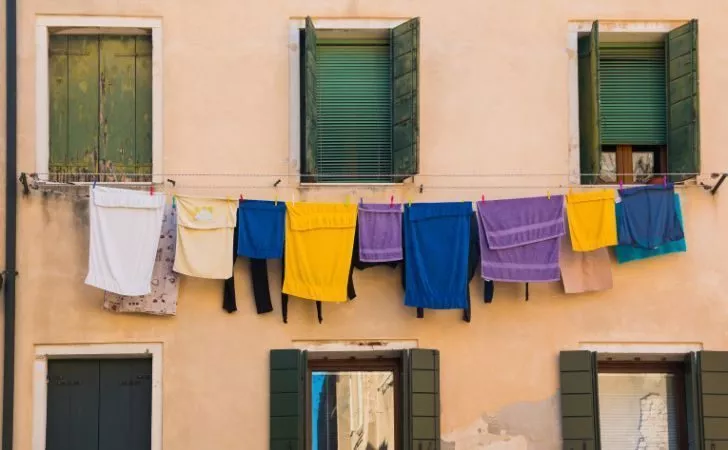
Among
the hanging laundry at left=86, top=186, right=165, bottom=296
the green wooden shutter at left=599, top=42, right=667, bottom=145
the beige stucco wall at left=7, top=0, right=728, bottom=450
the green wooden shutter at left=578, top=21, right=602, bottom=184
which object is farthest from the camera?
the green wooden shutter at left=599, top=42, right=667, bottom=145

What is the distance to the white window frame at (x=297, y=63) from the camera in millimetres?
14102

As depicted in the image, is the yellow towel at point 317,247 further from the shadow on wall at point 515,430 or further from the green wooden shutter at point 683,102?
the green wooden shutter at point 683,102

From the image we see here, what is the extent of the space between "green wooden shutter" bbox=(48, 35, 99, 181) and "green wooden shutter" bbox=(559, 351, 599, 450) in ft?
15.6

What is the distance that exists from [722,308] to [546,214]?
1871 mm

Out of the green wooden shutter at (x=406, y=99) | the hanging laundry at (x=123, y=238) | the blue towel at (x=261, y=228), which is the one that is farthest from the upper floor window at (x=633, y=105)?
the hanging laundry at (x=123, y=238)

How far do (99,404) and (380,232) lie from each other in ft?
9.83

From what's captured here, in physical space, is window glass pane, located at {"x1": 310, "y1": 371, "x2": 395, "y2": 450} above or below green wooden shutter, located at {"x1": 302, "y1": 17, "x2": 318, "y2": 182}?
below

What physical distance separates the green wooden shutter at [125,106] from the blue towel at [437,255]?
2.61 meters

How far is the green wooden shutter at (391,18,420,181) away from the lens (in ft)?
45.7

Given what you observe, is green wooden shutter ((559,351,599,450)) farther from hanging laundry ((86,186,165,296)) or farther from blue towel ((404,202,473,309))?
hanging laundry ((86,186,165,296))

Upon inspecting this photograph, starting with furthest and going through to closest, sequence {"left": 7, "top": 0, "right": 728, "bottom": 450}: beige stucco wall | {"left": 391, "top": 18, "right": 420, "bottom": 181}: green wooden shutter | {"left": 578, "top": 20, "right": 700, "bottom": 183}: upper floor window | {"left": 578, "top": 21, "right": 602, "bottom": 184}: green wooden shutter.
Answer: {"left": 578, "top": 20, "right": 700, "bottom": 183}: upper floor window → {"left": 578, "top": 21, "right": 602, "bottom": 184}: green wooden shutter → {"left": 391, "top": 18, "right": 420, "bottom": 181}: green wooden shutter → {"left": 7, "top": 0, "right": 728, "bottom": 450}: beige stucco wall

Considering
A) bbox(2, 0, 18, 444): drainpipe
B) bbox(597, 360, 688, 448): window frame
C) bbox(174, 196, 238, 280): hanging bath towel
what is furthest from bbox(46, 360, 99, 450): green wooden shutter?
bbox(597, 360, 688, 448): window frame

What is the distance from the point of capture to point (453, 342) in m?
13.9

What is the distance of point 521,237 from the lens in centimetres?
1374
